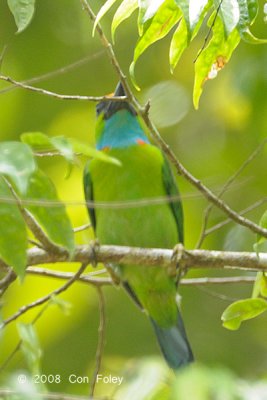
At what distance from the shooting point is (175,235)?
420cm

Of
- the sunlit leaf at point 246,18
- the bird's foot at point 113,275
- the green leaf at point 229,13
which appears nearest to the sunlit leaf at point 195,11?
the green leaf at point 229,13

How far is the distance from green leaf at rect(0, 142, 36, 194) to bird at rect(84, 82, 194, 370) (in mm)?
1898

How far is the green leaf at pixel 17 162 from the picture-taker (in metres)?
2.01

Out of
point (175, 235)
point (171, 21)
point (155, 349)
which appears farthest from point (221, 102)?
point (171, 21)

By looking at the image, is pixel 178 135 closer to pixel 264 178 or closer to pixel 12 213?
pixel 264 178

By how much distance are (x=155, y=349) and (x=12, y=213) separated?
4.52m

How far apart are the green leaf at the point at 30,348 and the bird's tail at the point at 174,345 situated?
4.28 feet

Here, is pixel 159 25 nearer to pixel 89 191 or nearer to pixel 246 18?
pixel 246 18

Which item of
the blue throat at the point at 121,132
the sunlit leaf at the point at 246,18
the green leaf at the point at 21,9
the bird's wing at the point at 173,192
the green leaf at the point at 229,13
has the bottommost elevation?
the bird's wing at the point at 173,192

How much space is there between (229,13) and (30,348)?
46.5 inches

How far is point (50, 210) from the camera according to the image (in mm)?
2533

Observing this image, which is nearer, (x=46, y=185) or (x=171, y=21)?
(x=46, y=185)

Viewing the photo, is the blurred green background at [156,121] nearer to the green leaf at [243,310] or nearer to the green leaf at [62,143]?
the green leaf at [243,310]

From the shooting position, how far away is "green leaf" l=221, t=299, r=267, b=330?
2961mm
